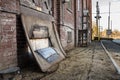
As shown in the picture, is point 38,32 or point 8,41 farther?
point 38,32

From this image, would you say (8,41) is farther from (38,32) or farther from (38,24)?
(38,24)

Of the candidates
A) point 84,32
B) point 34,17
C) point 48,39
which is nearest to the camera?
point 34,17

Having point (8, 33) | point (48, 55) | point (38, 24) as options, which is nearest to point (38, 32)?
point (38, 24)

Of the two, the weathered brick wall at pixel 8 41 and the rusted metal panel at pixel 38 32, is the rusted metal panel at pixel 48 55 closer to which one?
the rusted metal panel at pixel 38 32

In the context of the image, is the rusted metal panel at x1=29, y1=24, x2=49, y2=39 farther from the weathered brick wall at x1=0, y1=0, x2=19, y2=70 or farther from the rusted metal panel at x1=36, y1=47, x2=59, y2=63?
the weathered brick wall at x1=0, y1=0, x2=19, y2=70

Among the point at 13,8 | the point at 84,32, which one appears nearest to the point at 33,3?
the point at 13,8

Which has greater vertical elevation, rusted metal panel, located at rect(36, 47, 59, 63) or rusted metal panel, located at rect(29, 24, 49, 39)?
rusted metal panel, located at rect(29, 24, 49, 39)

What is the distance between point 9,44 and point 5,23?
0.58m

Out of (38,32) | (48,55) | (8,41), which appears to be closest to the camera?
(8,41)

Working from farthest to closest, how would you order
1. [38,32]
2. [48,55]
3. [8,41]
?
[38,32] → [48,55] → [8,41]

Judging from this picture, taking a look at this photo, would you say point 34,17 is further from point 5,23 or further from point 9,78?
point 9,78

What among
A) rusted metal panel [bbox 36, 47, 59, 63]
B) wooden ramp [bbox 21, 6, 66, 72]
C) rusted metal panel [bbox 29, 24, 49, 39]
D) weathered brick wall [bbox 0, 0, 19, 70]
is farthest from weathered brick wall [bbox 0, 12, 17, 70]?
rusted metal panel [bbox 36, 47, 59, 63]

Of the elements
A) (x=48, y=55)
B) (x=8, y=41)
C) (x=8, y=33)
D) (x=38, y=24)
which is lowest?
(x=48, y=55)

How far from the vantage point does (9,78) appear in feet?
16.9
